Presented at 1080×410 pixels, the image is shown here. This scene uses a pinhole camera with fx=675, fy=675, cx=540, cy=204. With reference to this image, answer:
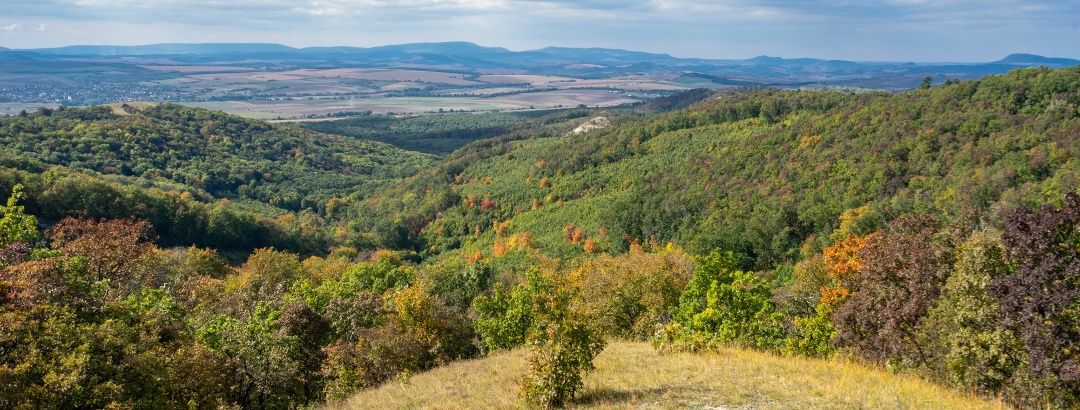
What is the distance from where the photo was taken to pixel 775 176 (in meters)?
109

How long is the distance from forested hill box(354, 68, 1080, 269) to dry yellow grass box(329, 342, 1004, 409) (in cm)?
2723

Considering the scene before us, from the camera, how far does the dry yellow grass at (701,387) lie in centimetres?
1964

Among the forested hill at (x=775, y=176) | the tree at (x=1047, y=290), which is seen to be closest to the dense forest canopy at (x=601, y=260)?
the tree at (x=1047, y=290)

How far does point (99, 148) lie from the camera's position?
6644 inches

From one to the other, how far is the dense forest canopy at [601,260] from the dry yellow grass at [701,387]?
1.68m

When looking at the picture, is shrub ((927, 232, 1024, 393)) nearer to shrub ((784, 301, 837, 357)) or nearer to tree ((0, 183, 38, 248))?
shrub ((784, 301, 837, 357))

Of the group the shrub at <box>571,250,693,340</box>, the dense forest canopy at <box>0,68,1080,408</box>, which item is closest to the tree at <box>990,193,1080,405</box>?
the dense forest canopy at <box>0,68,1080,408</box>

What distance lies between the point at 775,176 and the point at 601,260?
5209cm

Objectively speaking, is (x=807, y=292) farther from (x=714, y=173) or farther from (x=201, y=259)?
(x=714, y=173)

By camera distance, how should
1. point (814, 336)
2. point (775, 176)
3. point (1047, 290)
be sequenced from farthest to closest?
point (775, 176) < point (814, 336) < point (1047, 290)

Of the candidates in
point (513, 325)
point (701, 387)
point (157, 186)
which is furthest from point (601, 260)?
point (157, 186)

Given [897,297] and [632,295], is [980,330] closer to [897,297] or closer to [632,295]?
[897,297]

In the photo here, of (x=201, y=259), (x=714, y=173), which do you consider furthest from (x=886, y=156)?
(x=201, y=259)

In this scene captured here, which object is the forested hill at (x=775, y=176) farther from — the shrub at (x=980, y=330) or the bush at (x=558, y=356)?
the bush at (x=558, y=356)
